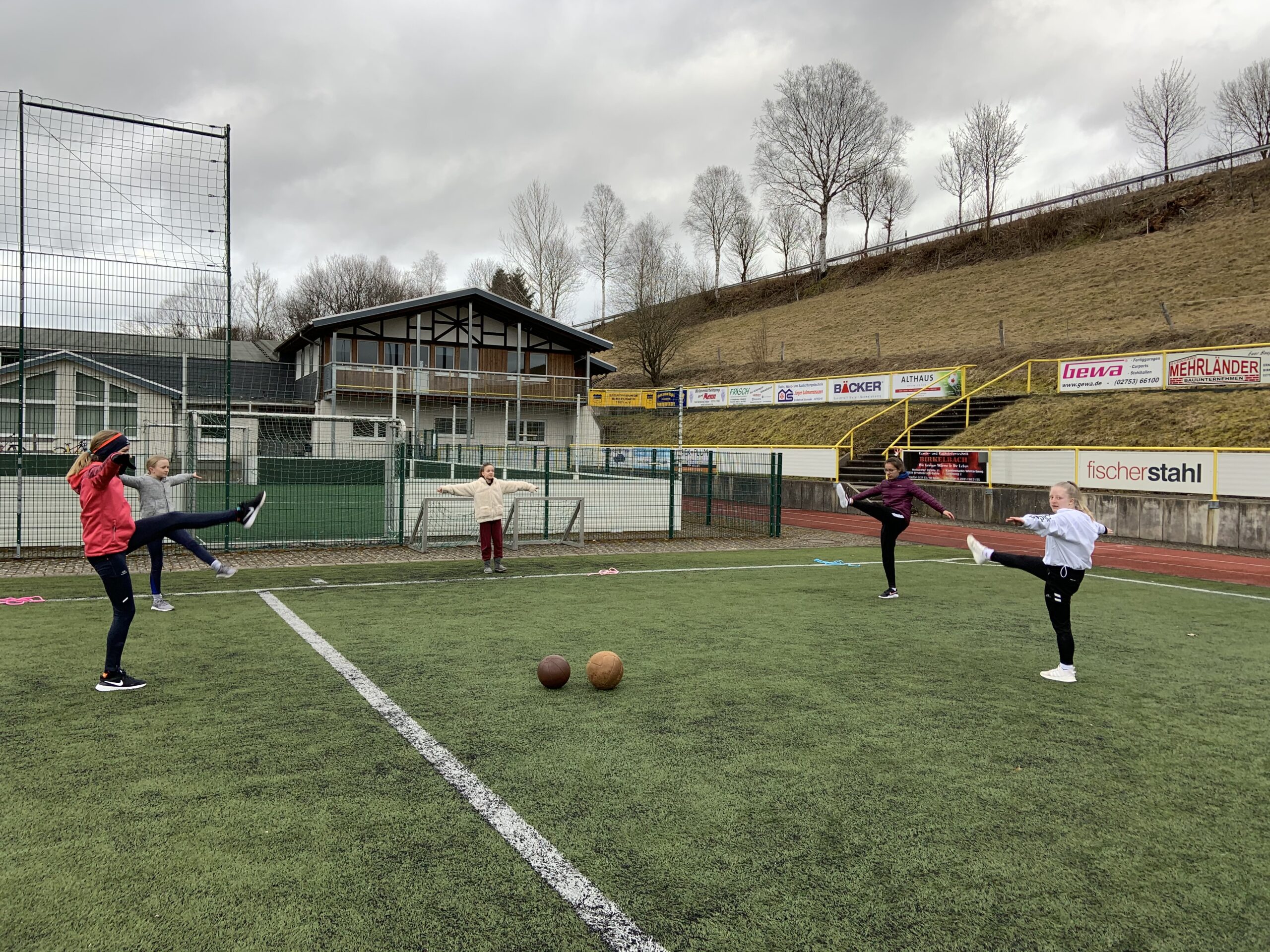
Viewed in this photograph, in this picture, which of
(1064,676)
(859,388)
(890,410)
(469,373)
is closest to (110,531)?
(1064,676)

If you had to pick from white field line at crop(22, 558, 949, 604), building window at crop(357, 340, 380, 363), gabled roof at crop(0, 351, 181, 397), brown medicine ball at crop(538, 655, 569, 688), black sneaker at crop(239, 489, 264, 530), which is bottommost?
white field line at crop(22, 558, 949, 604)

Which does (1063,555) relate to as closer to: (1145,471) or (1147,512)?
(1147,512)

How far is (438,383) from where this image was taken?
113ft

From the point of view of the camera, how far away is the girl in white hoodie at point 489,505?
12.1 meters

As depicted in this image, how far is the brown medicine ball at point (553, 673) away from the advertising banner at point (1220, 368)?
23.3 m

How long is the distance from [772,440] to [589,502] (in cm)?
1799

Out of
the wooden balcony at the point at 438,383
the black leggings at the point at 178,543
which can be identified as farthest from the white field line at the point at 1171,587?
the wooden balcony at the point at 438,383

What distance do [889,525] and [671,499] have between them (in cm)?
775

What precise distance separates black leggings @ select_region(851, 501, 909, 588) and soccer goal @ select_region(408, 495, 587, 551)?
5.98 meters

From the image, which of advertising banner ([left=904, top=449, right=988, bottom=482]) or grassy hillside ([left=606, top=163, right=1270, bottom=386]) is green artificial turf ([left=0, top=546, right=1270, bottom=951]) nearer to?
advertising banner ([left=904, top=449, right=988, bottom=482])

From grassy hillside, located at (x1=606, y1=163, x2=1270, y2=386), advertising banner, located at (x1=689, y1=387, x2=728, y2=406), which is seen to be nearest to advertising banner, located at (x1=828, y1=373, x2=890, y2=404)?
grassy hillside, located at (x1=606, y1=163, x2=1270, y2=386)

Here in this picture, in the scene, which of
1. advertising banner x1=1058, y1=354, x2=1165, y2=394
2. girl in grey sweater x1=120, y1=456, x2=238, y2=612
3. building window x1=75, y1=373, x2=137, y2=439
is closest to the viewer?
girl in grey sweater x1=120, y1=456, x2=238, y2=612

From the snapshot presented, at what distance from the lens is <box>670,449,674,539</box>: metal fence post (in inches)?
698

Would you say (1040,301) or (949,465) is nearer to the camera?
(949,465)
